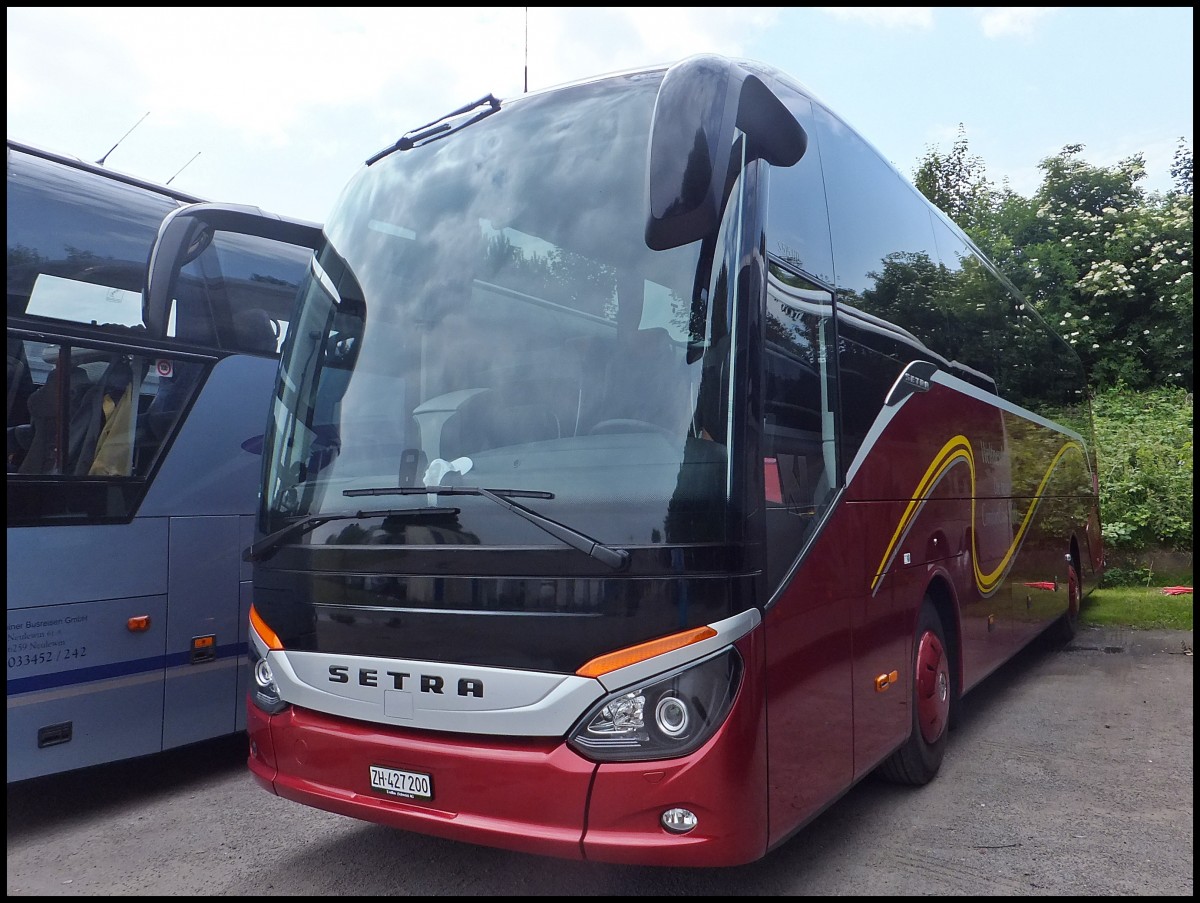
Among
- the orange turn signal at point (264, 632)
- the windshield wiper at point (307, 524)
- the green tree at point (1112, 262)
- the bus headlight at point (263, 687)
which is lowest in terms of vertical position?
the bus headlight at point (263, 687)

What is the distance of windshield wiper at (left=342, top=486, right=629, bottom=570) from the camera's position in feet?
10.8

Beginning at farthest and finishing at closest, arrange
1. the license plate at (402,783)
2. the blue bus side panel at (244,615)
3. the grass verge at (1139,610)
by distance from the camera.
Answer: the grass verge at (1139,610), the blue bus side panel at (244,615), the license plate at (402,783)

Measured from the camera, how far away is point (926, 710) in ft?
17.6

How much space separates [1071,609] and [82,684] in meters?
9.09

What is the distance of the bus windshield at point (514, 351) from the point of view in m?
3.43

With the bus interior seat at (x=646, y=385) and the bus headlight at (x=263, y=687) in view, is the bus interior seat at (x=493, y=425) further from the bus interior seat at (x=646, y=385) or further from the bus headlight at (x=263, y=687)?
the bus headlight at (x=263, y=687)

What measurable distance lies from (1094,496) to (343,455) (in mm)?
10690

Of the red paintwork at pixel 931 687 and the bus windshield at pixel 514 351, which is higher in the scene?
the bus windshield at pixel 514 351

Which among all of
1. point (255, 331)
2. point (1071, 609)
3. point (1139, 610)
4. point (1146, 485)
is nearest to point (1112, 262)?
point (1146, 485)

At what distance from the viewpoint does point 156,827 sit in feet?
16.5

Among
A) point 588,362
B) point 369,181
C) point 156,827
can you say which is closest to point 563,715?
point 588,362

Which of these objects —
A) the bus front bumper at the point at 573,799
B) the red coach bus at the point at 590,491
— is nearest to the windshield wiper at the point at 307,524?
the red coach bus at the point at 590,491

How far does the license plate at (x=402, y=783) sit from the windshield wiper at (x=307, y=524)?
927 mm

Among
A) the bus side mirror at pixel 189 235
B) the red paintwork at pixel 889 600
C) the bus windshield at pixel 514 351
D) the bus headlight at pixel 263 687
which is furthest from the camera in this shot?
the bus side mirror at pixel 189 235
